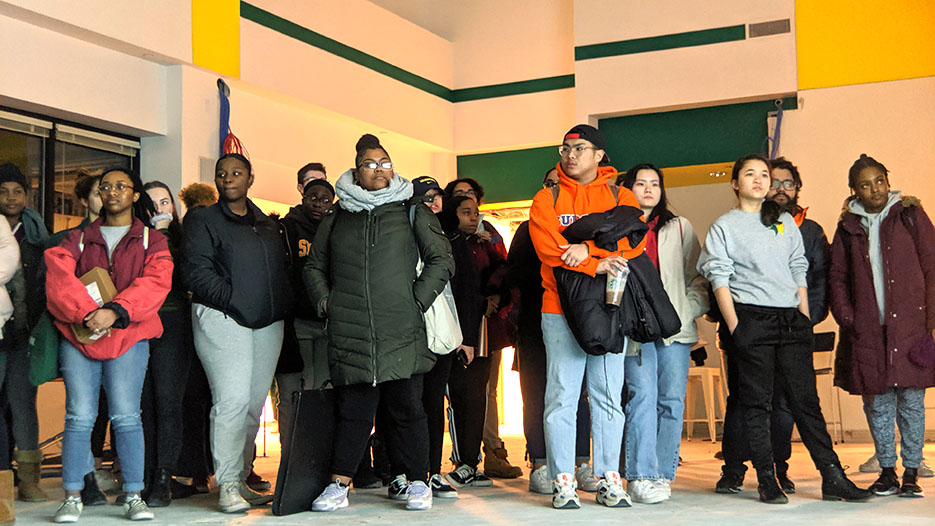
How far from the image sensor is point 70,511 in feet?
12.9

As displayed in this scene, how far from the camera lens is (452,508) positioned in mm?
4207

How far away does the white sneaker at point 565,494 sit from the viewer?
4070 millimetres

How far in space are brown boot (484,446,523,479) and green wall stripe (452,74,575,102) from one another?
4990mm

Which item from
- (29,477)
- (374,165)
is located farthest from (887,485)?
(29,477)

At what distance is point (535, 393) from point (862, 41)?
491cm

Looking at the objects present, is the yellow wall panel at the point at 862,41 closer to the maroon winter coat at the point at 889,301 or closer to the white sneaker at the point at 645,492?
the maroon winter coat at the point at 889,301

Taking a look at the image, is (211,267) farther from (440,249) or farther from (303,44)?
(303,44)

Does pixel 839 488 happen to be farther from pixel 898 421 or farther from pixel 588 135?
pixel 588 135

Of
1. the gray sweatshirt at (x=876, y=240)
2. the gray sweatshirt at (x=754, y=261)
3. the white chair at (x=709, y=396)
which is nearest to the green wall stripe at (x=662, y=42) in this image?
the white chair at (x=709, y=396)

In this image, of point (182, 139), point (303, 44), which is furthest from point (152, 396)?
point (303, 44)

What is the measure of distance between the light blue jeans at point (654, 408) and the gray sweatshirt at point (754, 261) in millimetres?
415

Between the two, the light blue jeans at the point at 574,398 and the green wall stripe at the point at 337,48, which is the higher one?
the green wall stripe at the point at 337,48

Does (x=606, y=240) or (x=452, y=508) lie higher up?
(x=606, y=240)

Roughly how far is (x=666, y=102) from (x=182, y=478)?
5.59 metres
